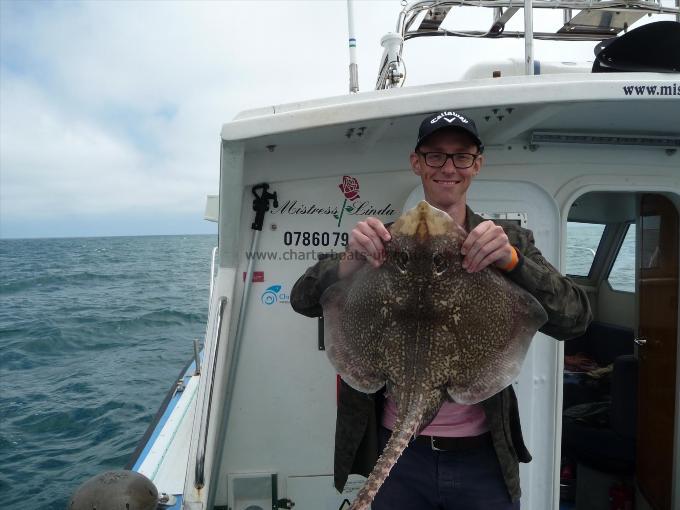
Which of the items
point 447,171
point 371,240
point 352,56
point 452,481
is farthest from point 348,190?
point 452,481

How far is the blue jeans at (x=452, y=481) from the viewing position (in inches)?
89.7

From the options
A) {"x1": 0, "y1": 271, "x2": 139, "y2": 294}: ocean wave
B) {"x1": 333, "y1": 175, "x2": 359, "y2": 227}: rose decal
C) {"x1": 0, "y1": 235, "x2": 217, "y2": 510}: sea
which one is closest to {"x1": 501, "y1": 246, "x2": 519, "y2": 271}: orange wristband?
{"x1": 333, "y1": 175, "x2": 359, "y2": 227}: rose decal

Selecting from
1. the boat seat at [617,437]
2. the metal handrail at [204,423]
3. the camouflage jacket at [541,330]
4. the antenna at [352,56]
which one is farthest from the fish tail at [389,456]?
the boat seat at [617,437]

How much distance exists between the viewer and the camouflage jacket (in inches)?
82.2

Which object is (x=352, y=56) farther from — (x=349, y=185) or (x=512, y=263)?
(x=512, y=263)

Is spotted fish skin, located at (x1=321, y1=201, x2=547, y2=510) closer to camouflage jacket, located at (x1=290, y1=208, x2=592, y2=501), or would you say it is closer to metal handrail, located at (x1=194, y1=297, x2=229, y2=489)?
camouflage jacket, located at (x1=290, y1=208, x2=592, y2=501)

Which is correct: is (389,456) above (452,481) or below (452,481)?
above

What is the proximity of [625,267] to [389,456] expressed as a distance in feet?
22.6

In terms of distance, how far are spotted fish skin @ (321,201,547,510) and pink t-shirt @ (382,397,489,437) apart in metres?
0.36

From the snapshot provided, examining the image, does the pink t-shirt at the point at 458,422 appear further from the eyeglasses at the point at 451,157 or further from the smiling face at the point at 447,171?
the eyeglasses at the point at 451,157

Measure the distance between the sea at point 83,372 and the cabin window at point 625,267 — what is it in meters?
0.03

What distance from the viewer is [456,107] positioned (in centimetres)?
274

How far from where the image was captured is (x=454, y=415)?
228 centimetres

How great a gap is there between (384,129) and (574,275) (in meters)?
6.16
